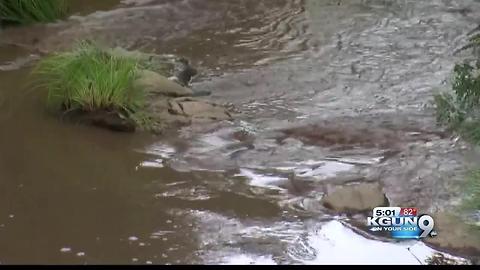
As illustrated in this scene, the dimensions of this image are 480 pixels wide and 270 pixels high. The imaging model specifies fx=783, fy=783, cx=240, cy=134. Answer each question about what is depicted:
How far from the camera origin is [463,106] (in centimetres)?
558

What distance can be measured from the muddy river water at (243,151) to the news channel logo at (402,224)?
7 cm

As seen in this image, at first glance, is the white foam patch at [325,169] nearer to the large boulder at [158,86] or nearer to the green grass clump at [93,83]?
the green grass clump at [93,83]

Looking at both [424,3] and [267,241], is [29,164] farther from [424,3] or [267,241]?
[424,3]

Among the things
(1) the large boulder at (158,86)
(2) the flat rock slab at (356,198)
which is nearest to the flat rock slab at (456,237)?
(2) the flat rock slab at (356,198)

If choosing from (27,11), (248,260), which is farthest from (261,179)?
(27,11)

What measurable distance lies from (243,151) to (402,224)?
172cm

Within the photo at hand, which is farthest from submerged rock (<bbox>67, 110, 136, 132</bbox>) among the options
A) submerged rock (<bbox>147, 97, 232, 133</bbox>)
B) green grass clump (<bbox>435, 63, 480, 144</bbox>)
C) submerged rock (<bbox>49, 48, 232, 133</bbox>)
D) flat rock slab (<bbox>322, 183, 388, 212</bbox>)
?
green grass clump (<bbox>435, 63, 480, 144</bbox>)

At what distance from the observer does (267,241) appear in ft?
14.4

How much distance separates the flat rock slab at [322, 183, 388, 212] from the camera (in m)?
4.68

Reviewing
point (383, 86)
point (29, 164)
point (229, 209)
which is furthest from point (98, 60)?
point (383, 86)

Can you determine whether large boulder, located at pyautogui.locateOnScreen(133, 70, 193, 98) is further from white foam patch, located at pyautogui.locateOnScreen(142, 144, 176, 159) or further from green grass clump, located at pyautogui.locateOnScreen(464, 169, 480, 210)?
green grass clump, located at pyautogui.locateOnScreen(464, 169, 480, 210)

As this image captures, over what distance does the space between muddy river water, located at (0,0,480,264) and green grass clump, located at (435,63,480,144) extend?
128 millimetres

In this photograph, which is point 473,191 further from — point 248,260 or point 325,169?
point 248,260

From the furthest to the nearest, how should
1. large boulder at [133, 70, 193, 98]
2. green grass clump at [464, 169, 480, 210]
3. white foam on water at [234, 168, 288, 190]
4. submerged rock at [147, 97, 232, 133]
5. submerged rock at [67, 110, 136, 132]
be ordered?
1. large boulder at [133, 70, 193, 98]
2. submerged rock at [147, 97, 232, 133]
3. submerged rock at [67, 110, 136, 132]
4. white foam on water at [234, 168, 288, 190]
5. green grass clump at [464, 169, 480, 210]
